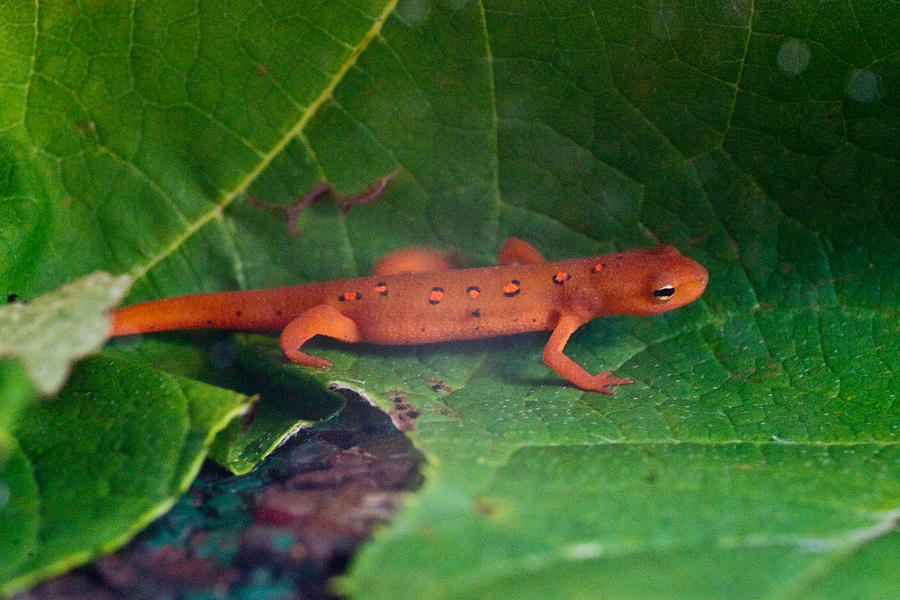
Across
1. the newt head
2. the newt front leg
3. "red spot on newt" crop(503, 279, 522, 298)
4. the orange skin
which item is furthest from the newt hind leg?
the newt head

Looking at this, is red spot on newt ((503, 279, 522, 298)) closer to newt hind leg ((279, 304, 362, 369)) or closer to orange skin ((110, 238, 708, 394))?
orange skin ((110, 238, 708, 394))

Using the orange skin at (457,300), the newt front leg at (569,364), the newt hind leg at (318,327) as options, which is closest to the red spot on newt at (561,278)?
the orange skin at (457,300)

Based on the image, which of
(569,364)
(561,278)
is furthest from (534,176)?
(569,364)

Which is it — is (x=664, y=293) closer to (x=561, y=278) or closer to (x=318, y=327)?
(x=561, y=278)

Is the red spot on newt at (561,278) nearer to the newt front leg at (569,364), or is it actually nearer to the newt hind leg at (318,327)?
the newt front leg at (569,364)

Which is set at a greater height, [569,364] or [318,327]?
[318,327]

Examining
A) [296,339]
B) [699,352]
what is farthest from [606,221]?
[296,339]
